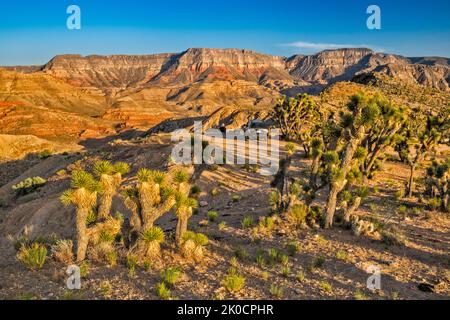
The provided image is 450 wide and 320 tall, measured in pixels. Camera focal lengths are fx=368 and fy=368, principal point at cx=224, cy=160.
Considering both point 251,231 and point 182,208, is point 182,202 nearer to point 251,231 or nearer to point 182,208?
point 182,208

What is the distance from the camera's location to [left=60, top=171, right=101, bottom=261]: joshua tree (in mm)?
8664

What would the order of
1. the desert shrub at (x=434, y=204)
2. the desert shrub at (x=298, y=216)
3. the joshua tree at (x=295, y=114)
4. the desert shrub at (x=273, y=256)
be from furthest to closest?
1. the joshua tree at (x=295, y=114)
2. the desert shrub at (x=434, y=204)
3. the desert shrub at (x=298, y=216)
4. the desert shrub at (x=273, y=256)

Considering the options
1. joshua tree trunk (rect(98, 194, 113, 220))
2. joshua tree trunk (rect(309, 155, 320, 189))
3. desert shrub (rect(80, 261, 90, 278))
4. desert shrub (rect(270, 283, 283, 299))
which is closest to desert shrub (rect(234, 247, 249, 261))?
desert shrub (rect(270, 283, 283, 299))

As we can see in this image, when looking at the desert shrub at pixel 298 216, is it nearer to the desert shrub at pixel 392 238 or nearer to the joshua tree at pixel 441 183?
the desert shrub at pixel 392 238

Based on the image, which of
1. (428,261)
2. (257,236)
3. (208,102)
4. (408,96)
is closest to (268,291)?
(257,236)

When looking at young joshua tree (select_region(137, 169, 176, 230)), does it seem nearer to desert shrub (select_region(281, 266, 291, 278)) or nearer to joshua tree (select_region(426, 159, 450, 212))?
desert shrub (select_region(281, 266, 291, 278))

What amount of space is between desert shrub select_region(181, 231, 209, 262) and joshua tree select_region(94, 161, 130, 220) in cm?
225

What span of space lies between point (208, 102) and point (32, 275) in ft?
548

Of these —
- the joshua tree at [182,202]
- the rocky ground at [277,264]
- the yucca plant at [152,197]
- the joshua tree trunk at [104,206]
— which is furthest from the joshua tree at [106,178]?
the joshua tree at [182,202]

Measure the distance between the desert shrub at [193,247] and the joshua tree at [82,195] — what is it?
2574 mm

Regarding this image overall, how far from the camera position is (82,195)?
873 centimetres

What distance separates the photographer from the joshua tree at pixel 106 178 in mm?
9188

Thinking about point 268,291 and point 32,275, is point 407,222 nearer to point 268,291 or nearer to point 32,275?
point 268,291

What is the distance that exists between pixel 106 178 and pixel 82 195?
0.74 m
